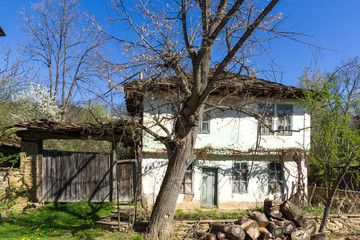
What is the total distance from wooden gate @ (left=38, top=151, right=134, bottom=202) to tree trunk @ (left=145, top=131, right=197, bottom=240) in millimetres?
4094

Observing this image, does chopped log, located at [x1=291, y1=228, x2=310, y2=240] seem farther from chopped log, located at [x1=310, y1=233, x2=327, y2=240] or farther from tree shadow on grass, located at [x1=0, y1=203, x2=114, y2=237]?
tree shadow on grass, located at [x1=0, y1=203, x2=114, y2=237]

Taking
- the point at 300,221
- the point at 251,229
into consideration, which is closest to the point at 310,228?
the point at 300,221

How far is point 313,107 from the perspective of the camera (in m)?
8.87

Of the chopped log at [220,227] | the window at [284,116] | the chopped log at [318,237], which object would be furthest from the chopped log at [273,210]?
the window at [284,116]

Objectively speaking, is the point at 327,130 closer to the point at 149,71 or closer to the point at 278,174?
the point at 278,174

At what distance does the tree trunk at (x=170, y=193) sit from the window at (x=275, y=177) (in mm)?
6535

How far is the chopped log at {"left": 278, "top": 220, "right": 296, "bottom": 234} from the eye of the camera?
6648 mm

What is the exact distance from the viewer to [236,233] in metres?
6.17

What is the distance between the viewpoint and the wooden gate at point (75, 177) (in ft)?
33.1

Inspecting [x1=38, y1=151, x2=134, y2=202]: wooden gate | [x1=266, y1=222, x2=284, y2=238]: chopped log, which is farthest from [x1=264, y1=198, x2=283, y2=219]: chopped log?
[x1=38, y1=151, x2=134, y2=202]: wooden gate

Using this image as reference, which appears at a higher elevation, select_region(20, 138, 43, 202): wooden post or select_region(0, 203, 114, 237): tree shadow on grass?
select_region(20, 138, 43, 202): wooden post

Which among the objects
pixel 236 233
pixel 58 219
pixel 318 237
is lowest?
pixel 58 219

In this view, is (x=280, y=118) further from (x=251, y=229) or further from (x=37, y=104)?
(x=37, y=104)

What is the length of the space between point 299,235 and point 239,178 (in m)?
5.06
